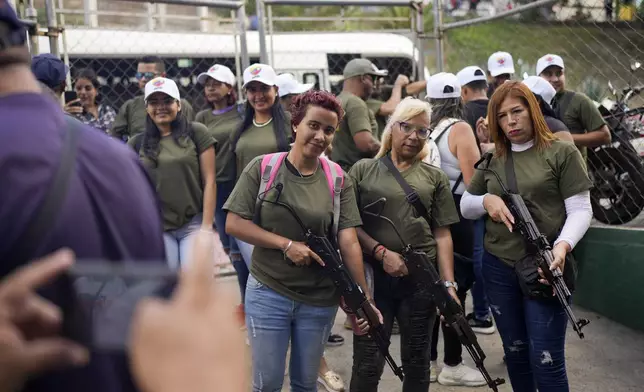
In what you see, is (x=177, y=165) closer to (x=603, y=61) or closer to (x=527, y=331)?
(x=527, y=331)

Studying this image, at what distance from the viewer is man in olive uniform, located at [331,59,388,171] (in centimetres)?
544

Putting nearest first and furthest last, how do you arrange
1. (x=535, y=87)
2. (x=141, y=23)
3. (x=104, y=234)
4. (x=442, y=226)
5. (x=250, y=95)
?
(x=104, y=234)
(x=442, y=226)
(x=535, y=87)
(x=250, y=95)
(x=141, y=23)

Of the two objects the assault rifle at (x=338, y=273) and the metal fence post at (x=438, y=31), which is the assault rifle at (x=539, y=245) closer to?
the assault rifle at (x=338, y=273)

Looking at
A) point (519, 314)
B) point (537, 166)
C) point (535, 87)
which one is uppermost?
point (535, 87)

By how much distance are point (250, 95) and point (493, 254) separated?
212 cm

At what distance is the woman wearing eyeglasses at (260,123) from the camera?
4.97 meters

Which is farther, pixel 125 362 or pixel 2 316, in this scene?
pixel 125 362

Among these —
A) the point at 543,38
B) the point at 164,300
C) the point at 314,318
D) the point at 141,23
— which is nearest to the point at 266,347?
the point at 314,318

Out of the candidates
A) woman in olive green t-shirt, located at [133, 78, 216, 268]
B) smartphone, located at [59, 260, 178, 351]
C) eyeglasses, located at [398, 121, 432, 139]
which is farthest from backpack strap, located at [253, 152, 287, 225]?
smartphone, located at [59, 260, 178, 351]

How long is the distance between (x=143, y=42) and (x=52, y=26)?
3.32 m

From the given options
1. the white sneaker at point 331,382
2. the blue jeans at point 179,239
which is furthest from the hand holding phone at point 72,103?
the white sneaker at point 331,382

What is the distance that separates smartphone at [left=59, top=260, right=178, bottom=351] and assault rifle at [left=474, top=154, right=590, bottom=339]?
2.59 m

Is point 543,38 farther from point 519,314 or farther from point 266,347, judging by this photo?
point 266,347

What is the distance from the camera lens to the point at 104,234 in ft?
4.56
